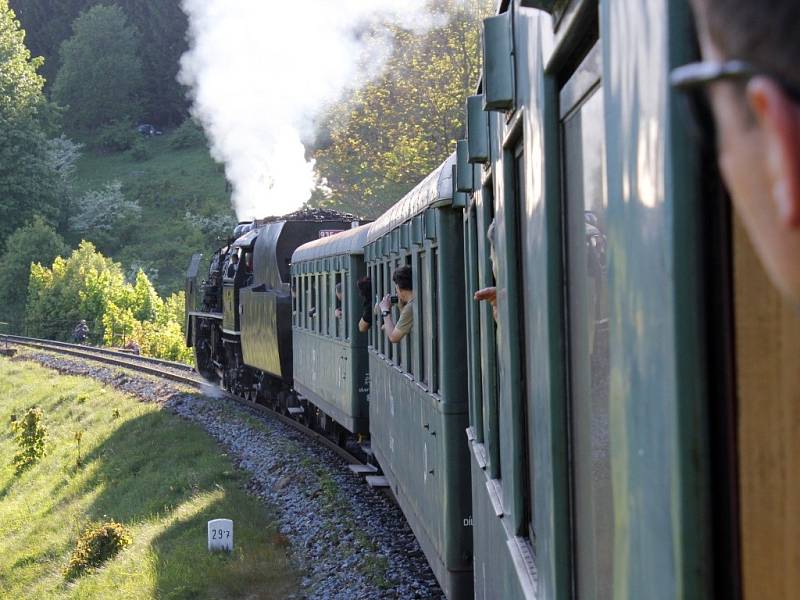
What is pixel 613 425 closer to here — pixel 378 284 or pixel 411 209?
pixel 411 209

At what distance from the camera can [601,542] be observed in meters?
1.88

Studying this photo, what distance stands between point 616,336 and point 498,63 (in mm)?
1501

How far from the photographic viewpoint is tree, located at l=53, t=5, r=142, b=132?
87.5 metres

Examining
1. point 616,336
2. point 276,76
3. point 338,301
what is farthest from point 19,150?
point 616,336

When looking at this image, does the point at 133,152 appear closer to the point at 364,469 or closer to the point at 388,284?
the point at 364,469

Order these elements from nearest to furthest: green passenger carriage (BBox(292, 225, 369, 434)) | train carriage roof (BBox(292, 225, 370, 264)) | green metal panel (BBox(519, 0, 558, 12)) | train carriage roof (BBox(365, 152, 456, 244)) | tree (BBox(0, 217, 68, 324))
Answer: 1. green metal panel (BBox(519, 0, 558, 12))
2. train carriage roof (BBox(365, 152, 456, 244))
3. train carriage roof (BBox(292, 225, 370, 264))
4. green passenger carriage (BBox(292, 225, 369, 434))
5. tree (BBox(0, 217, 68, 324))

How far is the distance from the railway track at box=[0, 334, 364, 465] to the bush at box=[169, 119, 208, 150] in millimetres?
42472

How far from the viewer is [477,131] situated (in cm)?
388

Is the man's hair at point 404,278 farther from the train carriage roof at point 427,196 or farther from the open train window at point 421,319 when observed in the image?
the train carriage roof at point 427,196

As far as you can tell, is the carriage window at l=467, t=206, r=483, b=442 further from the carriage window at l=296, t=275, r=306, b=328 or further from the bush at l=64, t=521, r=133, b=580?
the carriage window at l=296, t=275, r=306, b=328

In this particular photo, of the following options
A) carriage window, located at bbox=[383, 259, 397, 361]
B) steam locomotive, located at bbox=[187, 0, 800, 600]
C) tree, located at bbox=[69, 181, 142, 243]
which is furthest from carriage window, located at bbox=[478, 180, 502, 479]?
tree, located at bbox=[69, 181, 142, 243]

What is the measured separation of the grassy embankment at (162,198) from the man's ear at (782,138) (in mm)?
58259

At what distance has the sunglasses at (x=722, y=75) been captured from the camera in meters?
0.79

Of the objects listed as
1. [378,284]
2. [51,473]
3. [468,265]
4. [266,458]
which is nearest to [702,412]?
[468,265]
